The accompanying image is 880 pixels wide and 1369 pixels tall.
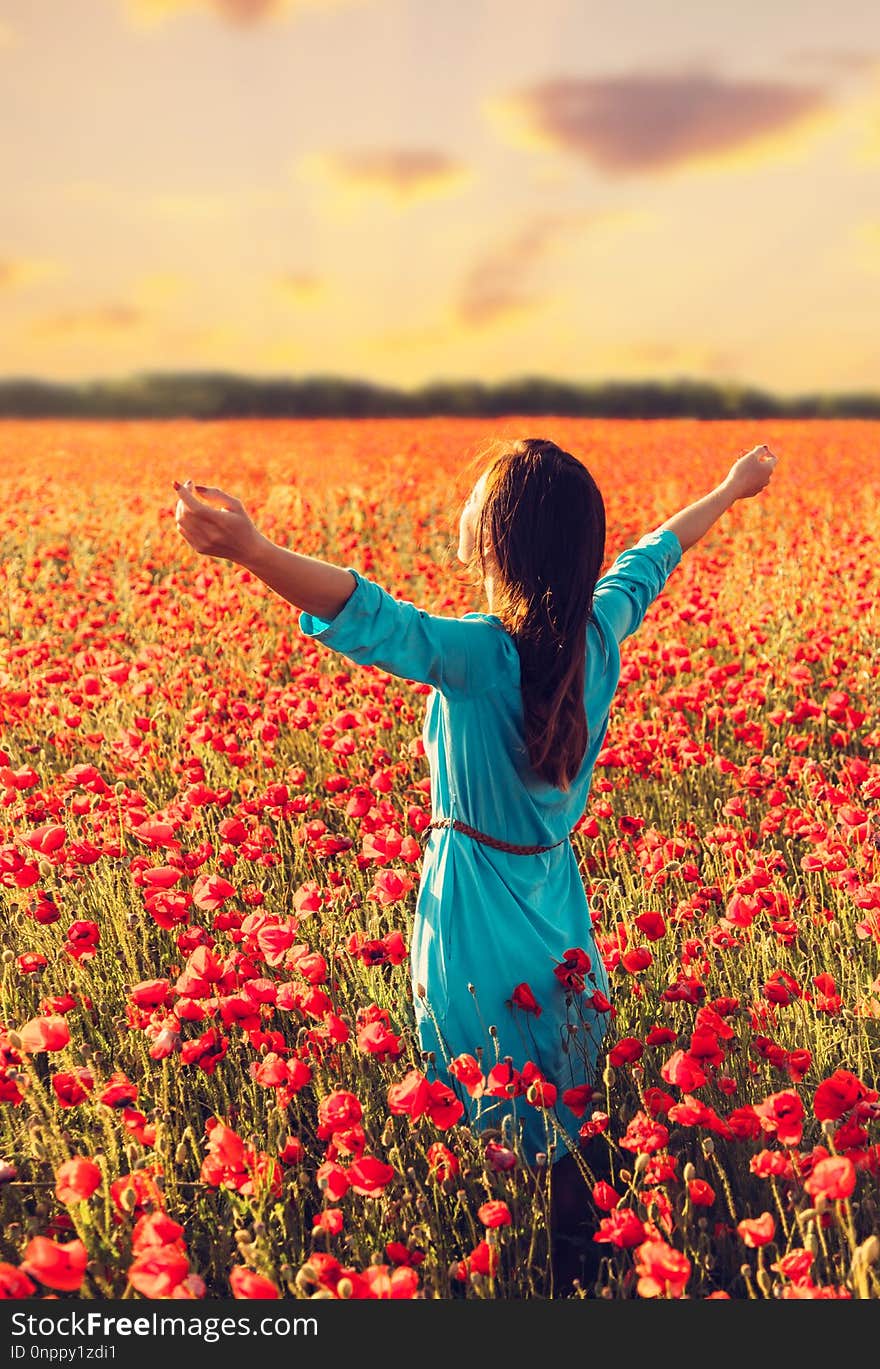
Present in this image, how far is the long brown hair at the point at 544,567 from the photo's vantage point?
2.05 metres

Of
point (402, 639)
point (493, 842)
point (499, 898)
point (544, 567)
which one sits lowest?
point (499, 898)

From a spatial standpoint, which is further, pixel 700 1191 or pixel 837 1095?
pixel 700 1191

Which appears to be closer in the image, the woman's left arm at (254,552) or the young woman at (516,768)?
the woman's left arm at (254,552)

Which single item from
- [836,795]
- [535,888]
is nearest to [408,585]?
[836,795]

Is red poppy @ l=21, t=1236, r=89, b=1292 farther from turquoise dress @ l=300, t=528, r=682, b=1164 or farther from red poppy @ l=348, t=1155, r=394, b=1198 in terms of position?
turquoise dress @ l=300, t=528, r=682, b=1164

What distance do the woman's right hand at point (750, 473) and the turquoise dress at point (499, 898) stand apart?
23.4 inches

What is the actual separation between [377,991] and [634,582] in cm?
114

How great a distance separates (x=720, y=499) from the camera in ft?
8.99

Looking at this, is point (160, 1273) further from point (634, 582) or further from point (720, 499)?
point (720, 499)

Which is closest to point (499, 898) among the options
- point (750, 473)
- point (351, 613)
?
point (351, 613)

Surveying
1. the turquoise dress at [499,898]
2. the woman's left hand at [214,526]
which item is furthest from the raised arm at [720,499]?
the woman's left hand at [214,526]

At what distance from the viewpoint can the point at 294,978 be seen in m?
2.83

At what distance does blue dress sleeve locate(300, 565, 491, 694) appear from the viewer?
5.91 ft

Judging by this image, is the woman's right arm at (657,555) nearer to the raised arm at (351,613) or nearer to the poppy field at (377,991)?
the poppy field at (377,991)
